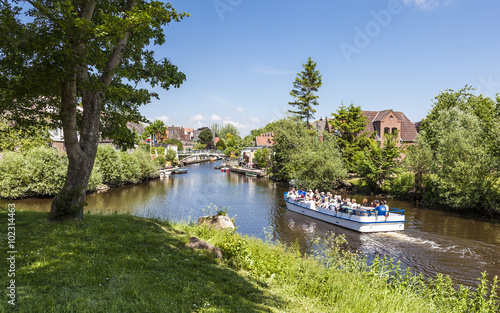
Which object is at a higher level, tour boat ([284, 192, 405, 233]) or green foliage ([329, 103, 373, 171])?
green foliage ([329, 103, 373, 171])

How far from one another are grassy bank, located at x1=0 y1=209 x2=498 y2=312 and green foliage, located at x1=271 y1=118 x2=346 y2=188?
27.0 m

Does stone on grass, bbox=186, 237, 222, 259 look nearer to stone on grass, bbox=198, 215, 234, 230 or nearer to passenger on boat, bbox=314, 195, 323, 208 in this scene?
stone on grass, bbox=198, 215, 234, 230

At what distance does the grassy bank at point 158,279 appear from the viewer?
16.1 feet

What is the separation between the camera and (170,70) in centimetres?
1053

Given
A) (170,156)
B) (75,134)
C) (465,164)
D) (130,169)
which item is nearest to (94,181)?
(130,169)

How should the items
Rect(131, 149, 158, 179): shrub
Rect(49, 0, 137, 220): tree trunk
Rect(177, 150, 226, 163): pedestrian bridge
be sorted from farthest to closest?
Rect(177, 150, 226, 163): pedestrian bridge < Rect(131, 149, 158, 179): shrub < Rect(49, 0, 137, 220): tree trunk

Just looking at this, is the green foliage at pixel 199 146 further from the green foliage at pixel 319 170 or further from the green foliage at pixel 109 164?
the green foliage at pixel 319 170

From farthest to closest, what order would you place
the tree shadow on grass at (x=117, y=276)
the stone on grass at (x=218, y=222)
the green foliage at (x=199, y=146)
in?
1. the green foliage at (x=199, y=146)
2. the stone on grass at (x=218, y=222)
3. the tree shadow on grass at (x=117, y=276)

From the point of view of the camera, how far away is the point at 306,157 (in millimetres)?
35844

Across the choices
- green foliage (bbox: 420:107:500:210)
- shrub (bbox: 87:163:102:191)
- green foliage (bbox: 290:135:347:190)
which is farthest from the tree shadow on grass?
green foliage (bbox: 290:135:347:190)

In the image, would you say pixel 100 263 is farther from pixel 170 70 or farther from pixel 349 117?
pixel 349 117

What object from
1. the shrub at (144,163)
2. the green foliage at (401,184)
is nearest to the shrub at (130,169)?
the shrub at (144,163)

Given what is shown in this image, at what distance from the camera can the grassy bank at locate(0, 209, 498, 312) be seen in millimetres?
4918

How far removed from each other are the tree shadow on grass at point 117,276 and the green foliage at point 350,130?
40212mm
